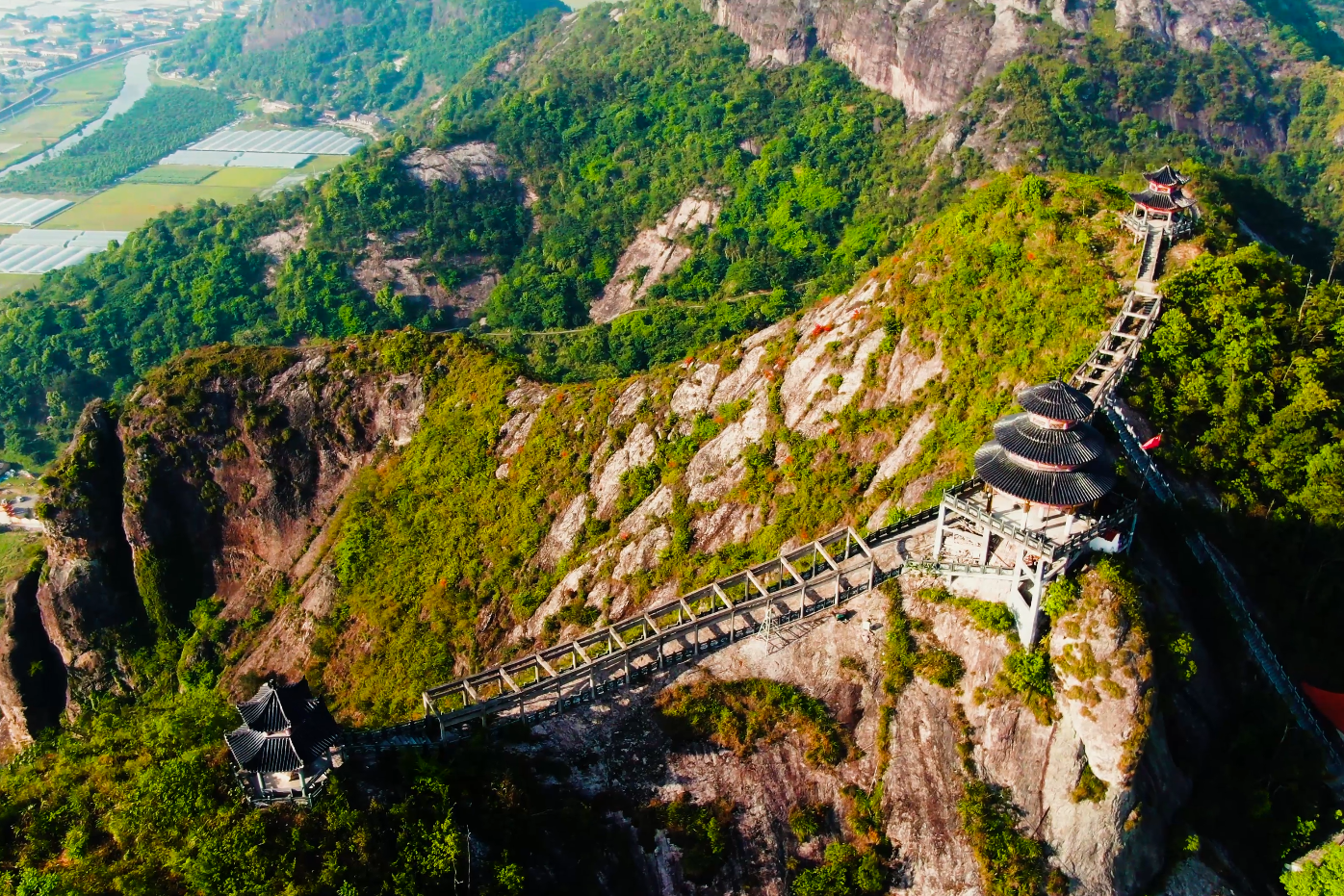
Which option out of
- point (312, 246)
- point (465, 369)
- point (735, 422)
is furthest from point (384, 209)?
point (735, 422)

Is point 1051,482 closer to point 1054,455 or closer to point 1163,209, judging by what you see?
point 1054,455

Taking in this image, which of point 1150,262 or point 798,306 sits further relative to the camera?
point 798,306

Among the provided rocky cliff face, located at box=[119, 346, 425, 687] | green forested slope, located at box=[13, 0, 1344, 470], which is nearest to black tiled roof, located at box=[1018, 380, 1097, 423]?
rocky cliff face, located at box=[119, 346, 425, 687]

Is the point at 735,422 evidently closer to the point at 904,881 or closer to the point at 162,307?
the point at 904,881

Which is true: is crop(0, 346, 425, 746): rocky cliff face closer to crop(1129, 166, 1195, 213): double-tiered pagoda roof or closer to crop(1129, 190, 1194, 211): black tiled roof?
crop(1129, 190, 1194, 211): black tiled roof

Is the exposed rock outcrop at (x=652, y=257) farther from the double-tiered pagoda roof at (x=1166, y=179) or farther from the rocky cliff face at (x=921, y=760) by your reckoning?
the rocky cliff face at (x=921, y=760)
